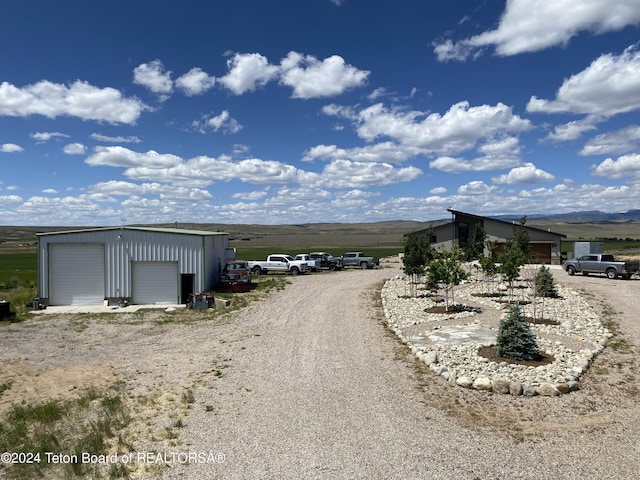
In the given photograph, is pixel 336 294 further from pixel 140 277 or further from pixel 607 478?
pixel 607 478

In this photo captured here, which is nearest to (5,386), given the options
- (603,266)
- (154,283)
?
(154,283)

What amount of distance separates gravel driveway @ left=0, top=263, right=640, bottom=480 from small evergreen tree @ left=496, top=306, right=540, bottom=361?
157 centimetres

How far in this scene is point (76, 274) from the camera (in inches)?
985

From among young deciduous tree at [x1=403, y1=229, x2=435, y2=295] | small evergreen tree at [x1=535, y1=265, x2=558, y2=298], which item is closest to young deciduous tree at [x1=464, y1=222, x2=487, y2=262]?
young deciduous tree at [x1=403, y1=229, x2=435, y2=295]

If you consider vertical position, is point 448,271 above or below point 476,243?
below

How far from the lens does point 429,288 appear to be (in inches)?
1057

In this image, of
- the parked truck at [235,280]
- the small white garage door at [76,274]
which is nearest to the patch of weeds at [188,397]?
the small white garage door at [76,274]

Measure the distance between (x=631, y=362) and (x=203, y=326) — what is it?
1448 centimetres

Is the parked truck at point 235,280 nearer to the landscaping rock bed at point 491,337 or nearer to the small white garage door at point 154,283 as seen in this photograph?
the small white garage door at point 154,283

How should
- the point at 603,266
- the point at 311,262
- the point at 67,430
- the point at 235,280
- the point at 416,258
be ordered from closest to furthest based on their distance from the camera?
the point at 67,430, the point at 416,258, the point at 235,280, the point at 603,266, the point at 311,262

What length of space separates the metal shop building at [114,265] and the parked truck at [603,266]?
2749cm

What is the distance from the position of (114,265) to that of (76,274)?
2.11m

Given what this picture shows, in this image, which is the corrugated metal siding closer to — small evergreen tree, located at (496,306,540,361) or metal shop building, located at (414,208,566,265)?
small evergreen tree, located at (496,306,540,361)

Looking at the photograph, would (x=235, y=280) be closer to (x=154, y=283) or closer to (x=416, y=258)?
(x=154, y=283)
